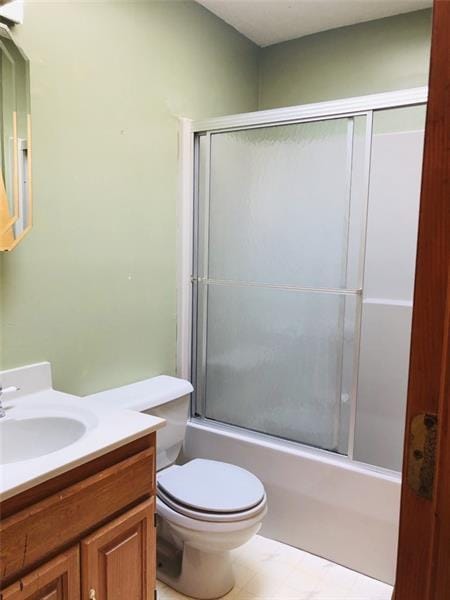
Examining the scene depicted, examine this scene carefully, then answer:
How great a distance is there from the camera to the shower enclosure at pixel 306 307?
1.93m

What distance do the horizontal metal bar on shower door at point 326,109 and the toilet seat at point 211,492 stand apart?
4.92 ft

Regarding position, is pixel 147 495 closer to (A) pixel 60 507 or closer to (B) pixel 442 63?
(A) pixel 60 507

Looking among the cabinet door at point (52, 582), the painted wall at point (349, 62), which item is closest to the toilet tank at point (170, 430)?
the cabinet door at point (52, 582)

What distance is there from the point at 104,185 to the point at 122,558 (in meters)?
1.30

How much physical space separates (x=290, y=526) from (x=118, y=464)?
1.12 metres

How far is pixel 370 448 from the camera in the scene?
2145 millimetres

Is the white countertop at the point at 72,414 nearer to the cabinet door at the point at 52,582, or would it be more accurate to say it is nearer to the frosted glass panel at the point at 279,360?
the cabinet door at the point at 52,582

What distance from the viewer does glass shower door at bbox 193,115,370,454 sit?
6.53 feet

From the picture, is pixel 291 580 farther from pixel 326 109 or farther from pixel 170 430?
pixel 326 109

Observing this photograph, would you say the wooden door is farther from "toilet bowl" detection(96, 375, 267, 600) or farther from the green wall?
the green wall

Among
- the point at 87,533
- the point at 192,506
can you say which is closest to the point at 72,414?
the point at 87,533

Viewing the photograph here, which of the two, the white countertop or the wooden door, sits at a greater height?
the wooden door

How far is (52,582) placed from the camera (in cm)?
110

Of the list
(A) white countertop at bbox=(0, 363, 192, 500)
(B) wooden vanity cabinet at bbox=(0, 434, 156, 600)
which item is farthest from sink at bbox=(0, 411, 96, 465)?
(B) wooden vanity cabinet at bbox=(0, 434, 156, 600)
